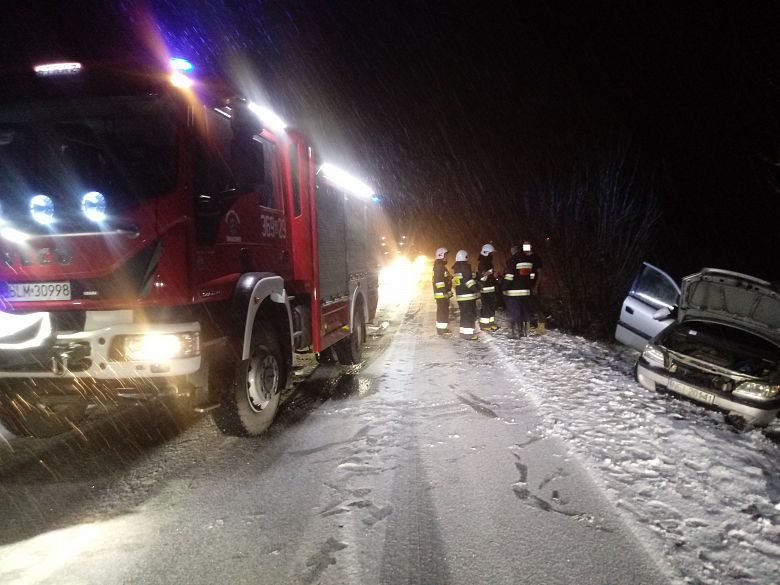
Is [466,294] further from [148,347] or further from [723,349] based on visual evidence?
[148,347]

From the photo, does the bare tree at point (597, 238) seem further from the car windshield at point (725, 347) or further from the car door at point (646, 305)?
the car windshield at point (725, 347)

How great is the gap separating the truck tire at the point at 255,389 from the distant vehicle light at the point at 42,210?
1776mm

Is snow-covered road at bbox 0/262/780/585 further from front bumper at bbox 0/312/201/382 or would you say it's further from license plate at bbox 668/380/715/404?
front bumper at bbox 0/312/201/382

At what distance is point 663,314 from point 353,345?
4619 mm

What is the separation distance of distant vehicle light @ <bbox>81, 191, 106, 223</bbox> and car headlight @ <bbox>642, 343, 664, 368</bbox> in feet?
19.5

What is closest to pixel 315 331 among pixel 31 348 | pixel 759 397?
pixel 31 348

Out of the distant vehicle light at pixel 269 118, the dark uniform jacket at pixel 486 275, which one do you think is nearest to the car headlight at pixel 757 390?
the distant vehicle light at pixel 269 118

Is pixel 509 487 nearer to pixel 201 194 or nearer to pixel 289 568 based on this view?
pixel 289 568

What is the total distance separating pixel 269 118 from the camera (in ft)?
18.1

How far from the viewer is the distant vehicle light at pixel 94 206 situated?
3826mm

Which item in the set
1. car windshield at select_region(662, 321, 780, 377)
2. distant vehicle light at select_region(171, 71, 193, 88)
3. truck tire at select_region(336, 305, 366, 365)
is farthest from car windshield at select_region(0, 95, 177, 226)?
car windshield at select_region(662, 321, 780, 377)

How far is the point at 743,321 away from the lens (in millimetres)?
6293

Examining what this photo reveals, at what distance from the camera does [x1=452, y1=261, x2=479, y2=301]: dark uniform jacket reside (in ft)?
32.8

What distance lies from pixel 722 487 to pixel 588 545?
1.44 m
